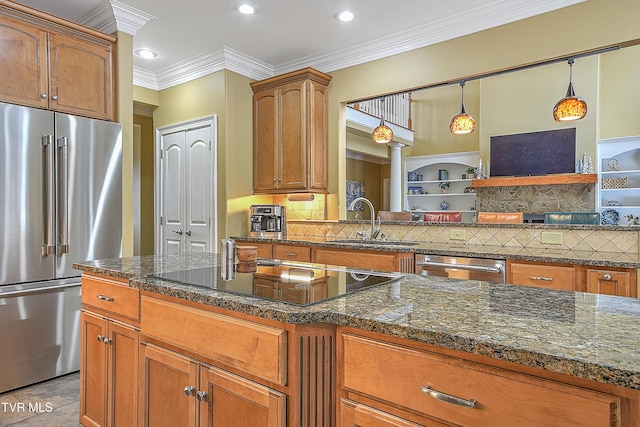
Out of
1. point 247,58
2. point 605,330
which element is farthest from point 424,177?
point 605,330

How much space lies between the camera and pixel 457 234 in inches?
134

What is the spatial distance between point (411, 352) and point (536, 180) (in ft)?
21.3

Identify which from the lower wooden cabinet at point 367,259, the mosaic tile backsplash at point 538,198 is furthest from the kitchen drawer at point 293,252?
the mosaic tile backsplash at point 538,198

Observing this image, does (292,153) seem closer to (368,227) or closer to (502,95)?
(368,227)

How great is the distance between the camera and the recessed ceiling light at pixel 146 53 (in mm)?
4156

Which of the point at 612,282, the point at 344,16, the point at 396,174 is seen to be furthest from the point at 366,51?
the point at 612,282

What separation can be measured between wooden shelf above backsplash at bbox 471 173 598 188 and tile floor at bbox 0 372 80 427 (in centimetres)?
631

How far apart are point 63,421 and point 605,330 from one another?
2.67 metres

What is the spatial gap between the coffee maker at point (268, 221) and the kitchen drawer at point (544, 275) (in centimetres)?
241

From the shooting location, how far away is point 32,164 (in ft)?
8.90

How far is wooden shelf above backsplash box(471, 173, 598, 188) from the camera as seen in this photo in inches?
238

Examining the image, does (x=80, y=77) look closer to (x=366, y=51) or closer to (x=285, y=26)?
(x=285, y=26)

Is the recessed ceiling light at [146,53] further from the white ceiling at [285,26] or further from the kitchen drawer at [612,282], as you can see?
the kitchen drawer at [612,282]

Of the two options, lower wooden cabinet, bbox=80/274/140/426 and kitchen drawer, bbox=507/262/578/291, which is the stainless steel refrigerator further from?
kitchen drawer, bbox=507/262/578/291
